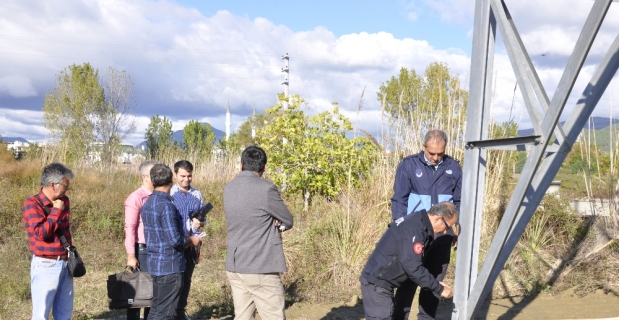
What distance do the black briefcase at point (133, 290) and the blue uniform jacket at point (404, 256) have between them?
1.91 metres

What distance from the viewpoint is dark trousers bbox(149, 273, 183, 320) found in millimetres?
5453

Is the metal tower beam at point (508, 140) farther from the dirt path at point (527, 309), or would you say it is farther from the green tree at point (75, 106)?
the green tree at point (75, 106)

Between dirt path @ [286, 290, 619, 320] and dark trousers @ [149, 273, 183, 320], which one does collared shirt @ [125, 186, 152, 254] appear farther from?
dirt path @ [286, 290, 619, 320]

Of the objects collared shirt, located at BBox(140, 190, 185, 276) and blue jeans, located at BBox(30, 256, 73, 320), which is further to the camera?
collared shirt, located at BBox(140, 190, 185, 276)

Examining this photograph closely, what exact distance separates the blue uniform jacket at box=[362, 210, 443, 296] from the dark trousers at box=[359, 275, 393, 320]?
0.05m

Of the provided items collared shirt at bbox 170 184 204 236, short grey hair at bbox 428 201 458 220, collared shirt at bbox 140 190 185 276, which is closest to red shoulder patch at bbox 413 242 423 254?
short grey hair at bbox 428 201 458 220

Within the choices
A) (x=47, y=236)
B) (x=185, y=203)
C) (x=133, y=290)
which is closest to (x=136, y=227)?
(x=185, y=203)

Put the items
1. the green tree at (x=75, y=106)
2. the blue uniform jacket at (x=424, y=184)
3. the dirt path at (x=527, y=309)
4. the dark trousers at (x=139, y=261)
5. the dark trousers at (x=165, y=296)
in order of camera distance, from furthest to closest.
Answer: the green tree at (x=75, y=106) → the dirt path at (x=527, y=309) → the dark trousers at (x=139, y=261) → the blue uniform jacket at (x=424, y=184) → the dark trousers at (x=165, y=296)

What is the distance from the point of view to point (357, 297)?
789cm

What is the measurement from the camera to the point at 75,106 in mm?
27297

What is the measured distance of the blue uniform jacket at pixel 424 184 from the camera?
6.00 metres

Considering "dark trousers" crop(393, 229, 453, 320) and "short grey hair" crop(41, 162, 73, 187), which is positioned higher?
"short grey hair" crop(41, 162, 73, 187)

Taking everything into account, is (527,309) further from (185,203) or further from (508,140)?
(185,203)

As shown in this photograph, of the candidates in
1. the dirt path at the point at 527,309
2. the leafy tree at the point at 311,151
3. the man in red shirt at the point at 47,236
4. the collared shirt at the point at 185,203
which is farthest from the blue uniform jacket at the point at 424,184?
the leafy tree at the point at 311,151
